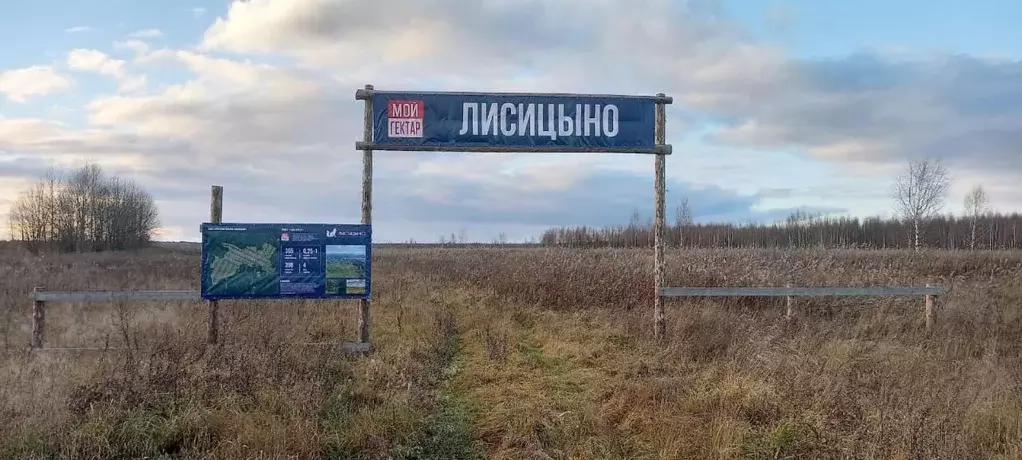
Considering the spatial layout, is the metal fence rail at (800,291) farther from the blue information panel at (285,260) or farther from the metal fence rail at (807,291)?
the blue information panel at (285,260)

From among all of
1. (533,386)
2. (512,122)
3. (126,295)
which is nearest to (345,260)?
(126,295)

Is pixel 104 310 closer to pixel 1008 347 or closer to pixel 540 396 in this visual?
pixel 540 396

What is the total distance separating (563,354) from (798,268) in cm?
991

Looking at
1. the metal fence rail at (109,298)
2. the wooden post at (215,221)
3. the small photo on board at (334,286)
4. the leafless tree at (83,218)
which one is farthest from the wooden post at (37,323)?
the leafless tree at (83,218)

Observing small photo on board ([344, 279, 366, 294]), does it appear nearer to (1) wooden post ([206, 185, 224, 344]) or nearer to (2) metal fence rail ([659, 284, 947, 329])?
(1) wooden post ([206, 185, 224, 344])

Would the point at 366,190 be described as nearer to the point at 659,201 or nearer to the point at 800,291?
the point at 659,201

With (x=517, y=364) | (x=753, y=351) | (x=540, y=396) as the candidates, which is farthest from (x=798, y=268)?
(x=540, y=396)

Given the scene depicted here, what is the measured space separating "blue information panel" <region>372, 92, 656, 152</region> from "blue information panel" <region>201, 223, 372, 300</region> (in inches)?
61.4

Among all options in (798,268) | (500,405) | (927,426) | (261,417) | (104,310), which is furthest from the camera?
(798,268)

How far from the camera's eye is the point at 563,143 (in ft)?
31.4

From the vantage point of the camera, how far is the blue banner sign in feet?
30.9

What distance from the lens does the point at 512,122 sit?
952 cm

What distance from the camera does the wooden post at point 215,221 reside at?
28.2 feet

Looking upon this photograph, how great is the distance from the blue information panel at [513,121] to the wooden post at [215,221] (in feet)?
7.66
